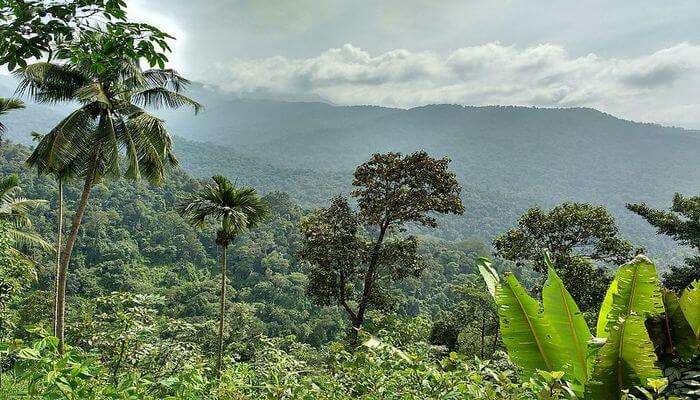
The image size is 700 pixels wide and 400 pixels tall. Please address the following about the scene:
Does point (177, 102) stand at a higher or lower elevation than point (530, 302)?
higher

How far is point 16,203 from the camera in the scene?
15.0 m

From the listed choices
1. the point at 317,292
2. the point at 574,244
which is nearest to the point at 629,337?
the point at 317,292

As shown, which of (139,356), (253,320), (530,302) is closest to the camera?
(530,302)

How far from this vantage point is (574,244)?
1977cm

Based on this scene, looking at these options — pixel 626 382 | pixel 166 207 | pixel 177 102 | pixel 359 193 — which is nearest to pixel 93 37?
pixel 626 382

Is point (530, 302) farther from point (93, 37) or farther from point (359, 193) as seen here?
point (359, 193)

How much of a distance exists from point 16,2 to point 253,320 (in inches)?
1698

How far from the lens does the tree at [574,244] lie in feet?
60.0

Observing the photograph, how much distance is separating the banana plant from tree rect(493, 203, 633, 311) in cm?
1645

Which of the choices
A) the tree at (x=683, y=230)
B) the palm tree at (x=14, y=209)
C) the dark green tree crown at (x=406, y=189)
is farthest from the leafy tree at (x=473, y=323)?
the palm tree at (x=14, y=209)

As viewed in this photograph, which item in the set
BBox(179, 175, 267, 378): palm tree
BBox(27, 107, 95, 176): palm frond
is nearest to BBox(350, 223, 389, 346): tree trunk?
BBox(179, 175, 267, 378): palm tree

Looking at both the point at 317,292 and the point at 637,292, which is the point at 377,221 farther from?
the point at 637,292

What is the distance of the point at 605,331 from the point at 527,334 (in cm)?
53

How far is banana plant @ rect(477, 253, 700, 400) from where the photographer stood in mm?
2756
